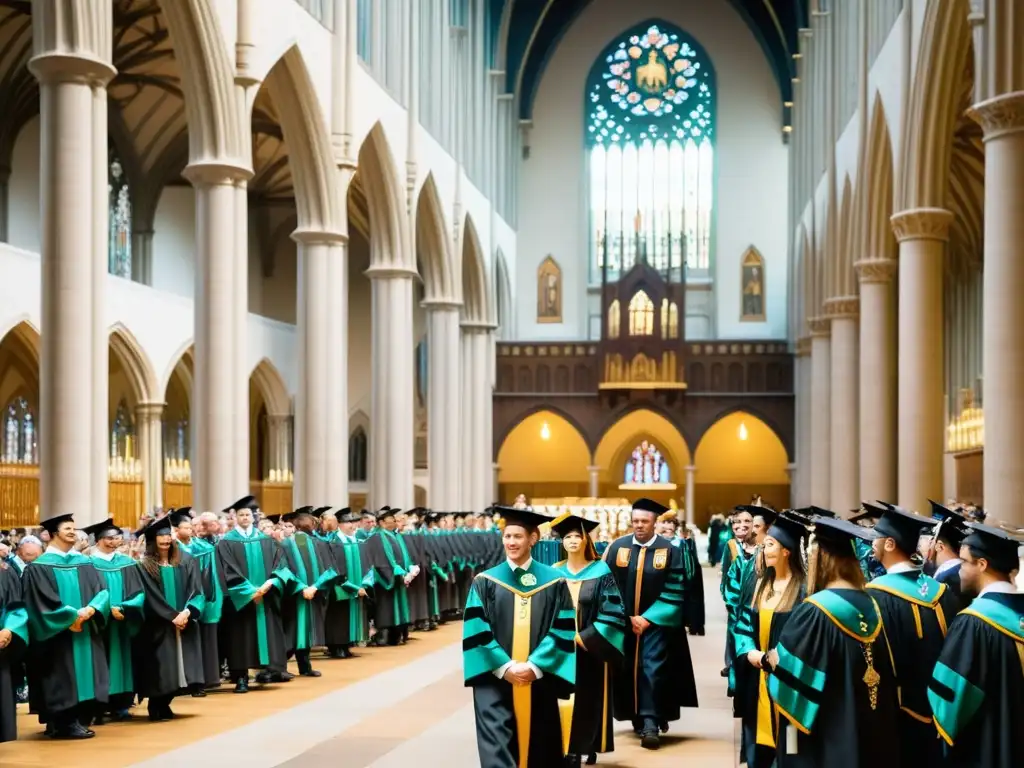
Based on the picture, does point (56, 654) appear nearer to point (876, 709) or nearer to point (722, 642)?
point (876, 709)

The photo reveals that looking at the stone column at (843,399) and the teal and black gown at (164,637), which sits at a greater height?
the stone column at (843,399)

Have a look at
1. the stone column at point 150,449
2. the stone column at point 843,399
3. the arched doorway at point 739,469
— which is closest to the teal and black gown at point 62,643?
the stone column at point 150,449

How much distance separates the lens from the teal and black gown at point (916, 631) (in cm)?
576

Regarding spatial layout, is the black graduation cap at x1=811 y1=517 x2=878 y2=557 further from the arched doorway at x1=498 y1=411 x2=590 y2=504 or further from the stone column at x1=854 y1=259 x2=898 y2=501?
the arched doorway at x1=498 y1=411 x2=590 y2=504

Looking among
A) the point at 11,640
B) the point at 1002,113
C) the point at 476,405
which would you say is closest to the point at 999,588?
the point at 11,640

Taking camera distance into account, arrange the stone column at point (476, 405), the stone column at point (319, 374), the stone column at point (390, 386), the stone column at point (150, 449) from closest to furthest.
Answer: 1. the stone column at point (319, 374)
2. the stone column at point (390, 386)
3. the stone column at point (150, 449)
4. the stone column at point (476, 405)

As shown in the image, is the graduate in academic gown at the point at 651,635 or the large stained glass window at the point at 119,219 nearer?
the graduate in academic gown at the point at 651,635

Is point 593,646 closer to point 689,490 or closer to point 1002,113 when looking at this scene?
point 1002,113

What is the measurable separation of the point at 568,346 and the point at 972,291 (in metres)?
11.5

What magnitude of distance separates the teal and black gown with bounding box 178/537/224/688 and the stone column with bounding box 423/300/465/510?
66.5ft

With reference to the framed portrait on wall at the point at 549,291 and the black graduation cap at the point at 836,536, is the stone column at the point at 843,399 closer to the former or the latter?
the framed portrait on wall at the point at 549,291

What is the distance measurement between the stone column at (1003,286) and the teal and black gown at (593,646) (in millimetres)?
7907

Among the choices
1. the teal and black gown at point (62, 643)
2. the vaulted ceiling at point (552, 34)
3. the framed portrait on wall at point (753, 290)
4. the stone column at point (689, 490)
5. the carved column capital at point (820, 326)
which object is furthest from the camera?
the framed portrait on wall at point (753, 290)

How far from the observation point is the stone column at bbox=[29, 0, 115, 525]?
1416cm
